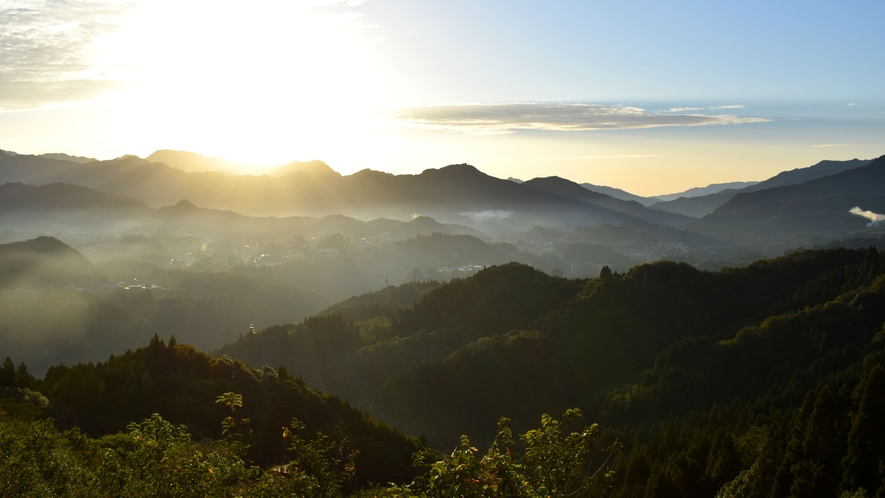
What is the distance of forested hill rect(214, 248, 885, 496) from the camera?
66.9 m

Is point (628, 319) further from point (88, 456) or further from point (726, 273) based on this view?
point (88, 456)

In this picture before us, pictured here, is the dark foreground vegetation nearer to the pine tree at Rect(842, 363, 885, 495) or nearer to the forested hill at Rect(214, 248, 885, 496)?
the pine tree at Rect(842, 363, 885, 495)

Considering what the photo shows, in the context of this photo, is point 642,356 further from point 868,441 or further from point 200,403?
point 200,403

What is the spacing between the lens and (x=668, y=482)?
55.9 meters

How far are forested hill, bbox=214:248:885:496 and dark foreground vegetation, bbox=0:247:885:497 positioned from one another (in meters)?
0.41

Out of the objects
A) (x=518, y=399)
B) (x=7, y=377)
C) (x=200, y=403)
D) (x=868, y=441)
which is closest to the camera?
(x=868, y=441)

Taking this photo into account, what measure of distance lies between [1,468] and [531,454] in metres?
19.5

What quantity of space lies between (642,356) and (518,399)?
32.8 metres

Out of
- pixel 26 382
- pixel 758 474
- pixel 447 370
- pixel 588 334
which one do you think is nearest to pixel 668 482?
pixel 758 474

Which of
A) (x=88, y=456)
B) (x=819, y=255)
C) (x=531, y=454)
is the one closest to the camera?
(x=531, y=454)

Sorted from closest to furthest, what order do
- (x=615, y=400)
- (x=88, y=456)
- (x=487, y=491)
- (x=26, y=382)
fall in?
(x=487, y=491) < (x=88, y=456) < (x=26, y=382) < (x=615, y=400)

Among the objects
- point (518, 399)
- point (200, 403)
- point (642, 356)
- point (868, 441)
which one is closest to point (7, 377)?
point (200, 403)

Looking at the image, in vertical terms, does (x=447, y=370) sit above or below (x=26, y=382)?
below

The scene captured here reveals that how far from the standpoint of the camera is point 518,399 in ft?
406
